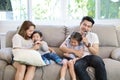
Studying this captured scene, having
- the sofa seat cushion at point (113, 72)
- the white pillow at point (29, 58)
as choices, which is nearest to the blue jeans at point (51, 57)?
A: the white pillow at point (29, 58)

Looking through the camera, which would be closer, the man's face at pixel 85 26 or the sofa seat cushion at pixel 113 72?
the sofa seat cushion at pixel 113 72

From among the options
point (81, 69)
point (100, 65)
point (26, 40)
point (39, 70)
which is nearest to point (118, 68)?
point (100, 65)

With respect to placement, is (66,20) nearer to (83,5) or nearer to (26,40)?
(83,5)

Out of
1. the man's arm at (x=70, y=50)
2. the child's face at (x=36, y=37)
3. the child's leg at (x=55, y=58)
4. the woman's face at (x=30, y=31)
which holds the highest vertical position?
the woman's face at (x=30, y=31)

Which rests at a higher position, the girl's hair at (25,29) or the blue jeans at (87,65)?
the girl's hair at (25,29)

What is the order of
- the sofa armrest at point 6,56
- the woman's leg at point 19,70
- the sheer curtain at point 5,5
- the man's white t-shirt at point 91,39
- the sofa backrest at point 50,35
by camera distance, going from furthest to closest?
the sheer curtain at point 5,5 → the sofa backrest at point 50,35 → the man's white t-shirt at point 91,39 → the sofa armrest at point 6,56 → the woman's leg at point 19,70

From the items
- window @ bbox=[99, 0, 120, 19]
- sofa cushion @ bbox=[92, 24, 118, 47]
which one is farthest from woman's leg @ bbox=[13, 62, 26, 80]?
window @ bbox=[99, 0, 120, 19]

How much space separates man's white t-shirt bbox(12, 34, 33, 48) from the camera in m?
2.90

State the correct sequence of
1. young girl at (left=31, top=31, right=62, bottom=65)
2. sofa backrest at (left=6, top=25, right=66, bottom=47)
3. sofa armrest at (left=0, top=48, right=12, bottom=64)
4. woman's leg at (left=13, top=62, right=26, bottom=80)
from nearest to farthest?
1. woman's leg at (left=13, top=62, right=26, bottom=80)
2. sofa armrest at (left=0, top=48, right=12, bottom=64)
3. young girl at (left=31, top=31, right=62, bottom=65)
4. sofa backrest at (left=6, top=25, right=66, bottom=47)

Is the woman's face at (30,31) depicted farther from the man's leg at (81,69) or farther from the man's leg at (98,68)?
the man's leg at (98,68)

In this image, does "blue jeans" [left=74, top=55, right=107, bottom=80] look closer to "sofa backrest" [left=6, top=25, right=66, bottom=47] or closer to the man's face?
the man's face

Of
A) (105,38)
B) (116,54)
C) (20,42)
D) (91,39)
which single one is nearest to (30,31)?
(20,42)

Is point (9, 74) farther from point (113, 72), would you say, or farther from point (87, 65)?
point (113, 72)

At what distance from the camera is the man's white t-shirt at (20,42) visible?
2.90 m
